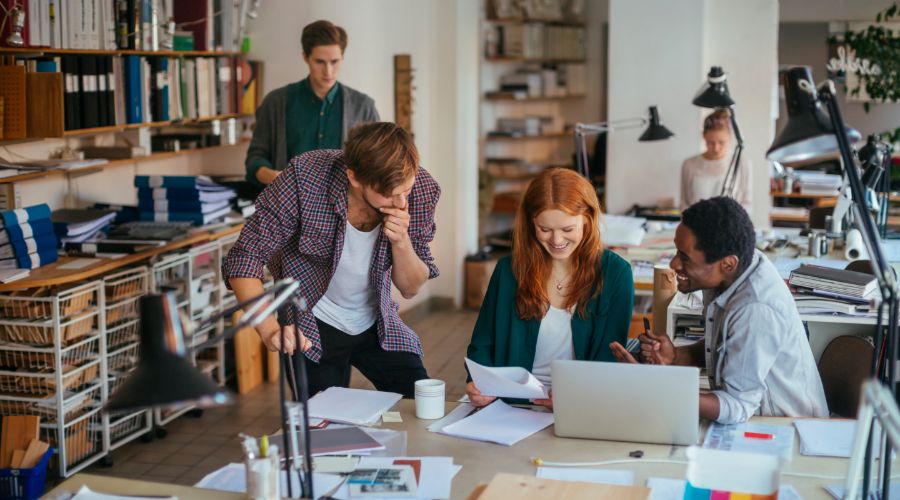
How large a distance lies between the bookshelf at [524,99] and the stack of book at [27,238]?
4.38 metres

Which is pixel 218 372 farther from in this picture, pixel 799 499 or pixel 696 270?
pixel 799 499

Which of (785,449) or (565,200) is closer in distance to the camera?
(785,449)

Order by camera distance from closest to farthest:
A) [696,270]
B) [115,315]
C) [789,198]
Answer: [696,270] → [115,315] → [789,198]

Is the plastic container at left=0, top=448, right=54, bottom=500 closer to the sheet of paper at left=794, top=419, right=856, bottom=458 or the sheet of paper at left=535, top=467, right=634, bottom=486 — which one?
the sheet of paper at left=535, top=467, right=634, bottom=486

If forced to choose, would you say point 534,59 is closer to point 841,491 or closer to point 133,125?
point 133,125

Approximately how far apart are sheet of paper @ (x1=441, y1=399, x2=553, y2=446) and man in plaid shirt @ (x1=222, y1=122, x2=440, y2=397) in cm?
54

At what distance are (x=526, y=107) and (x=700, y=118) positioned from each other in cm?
286

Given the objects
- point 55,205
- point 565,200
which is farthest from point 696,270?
→ point 55,205

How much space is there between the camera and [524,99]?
29.5ft

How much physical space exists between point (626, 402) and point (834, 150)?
0.69 metres

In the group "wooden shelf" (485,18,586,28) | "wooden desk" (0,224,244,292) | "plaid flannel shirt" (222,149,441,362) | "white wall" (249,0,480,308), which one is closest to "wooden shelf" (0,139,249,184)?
"wooden desk" (0,224,244,292)

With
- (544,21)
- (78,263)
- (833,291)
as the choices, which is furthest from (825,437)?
Answer: (544,21)

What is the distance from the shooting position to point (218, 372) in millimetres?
5238

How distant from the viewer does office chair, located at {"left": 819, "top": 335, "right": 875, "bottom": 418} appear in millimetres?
2896
